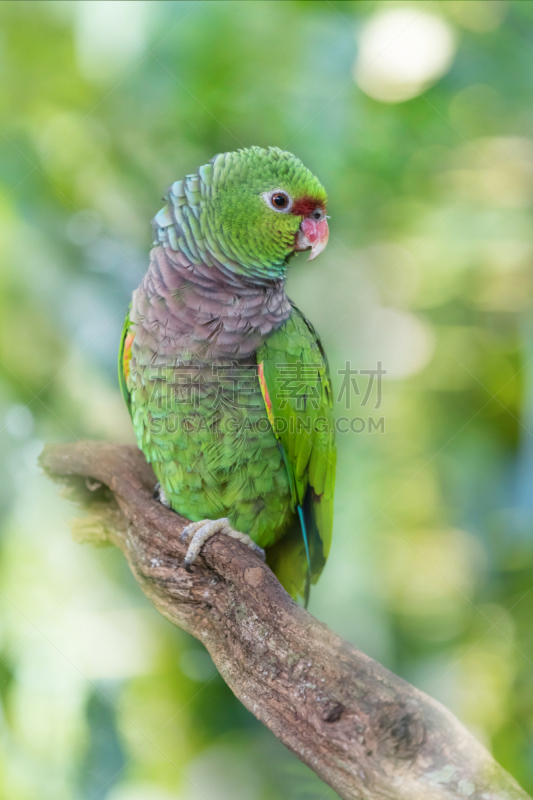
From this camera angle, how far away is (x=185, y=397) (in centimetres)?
75

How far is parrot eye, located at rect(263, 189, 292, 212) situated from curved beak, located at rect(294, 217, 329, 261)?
4 cm

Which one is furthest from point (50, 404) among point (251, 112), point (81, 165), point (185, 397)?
point (251, 112)

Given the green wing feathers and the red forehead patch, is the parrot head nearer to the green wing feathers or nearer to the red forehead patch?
the red forehead patch

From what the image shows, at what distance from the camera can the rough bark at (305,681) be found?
46 cm

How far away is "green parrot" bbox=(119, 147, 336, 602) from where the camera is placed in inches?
28.2

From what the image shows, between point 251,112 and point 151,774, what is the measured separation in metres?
1.26

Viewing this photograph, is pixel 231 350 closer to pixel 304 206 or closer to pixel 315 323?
pixel 304 206

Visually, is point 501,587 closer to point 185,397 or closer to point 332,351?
point 332,351

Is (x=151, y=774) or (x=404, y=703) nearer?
(x=404, y=703)

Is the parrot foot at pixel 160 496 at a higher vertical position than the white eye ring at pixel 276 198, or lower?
lower

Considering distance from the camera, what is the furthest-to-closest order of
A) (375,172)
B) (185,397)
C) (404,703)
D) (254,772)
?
(375,172) < (254,772) < (185,397) < (404,703)

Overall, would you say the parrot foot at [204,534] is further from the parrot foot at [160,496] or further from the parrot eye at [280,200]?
the parrot eye at [280,200]

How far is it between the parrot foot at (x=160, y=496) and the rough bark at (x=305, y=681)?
21 mm

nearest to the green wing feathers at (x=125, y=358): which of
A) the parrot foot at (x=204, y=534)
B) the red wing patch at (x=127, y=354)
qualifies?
the red wing patch at (x=127, y=354)
